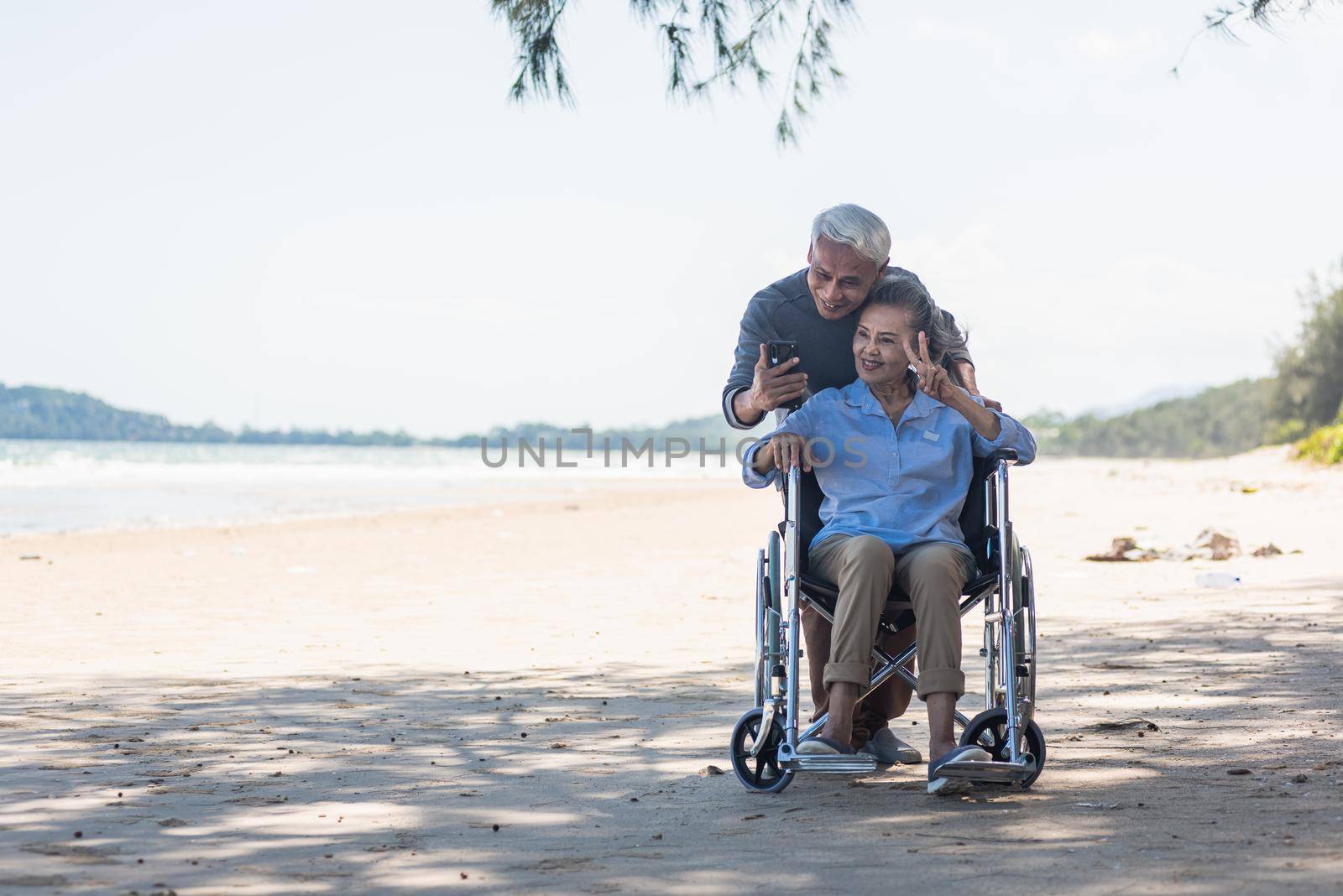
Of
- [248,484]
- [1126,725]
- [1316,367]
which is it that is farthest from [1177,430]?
[1126,725]

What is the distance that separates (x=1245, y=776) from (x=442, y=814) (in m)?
2.07

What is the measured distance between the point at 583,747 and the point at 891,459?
1415mm

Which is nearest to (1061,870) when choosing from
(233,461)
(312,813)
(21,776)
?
(312,813)

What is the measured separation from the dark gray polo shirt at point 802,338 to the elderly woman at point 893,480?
10 cm

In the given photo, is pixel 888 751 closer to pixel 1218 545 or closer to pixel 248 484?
pixel 1218 545

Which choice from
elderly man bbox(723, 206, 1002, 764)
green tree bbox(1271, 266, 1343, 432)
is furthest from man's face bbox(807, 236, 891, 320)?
green tree bbox(1271, 266, 1343, 432)

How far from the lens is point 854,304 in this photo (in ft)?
12.7

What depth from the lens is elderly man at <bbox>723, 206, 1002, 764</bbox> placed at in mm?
3762

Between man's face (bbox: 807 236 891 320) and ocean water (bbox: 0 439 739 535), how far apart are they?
14.6 m

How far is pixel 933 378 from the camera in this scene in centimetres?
346

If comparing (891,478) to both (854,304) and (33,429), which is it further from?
(33,429)

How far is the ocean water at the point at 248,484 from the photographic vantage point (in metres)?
20.0

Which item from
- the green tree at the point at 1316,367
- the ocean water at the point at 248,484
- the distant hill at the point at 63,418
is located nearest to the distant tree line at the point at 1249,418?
the green tree at the point at 1316,367

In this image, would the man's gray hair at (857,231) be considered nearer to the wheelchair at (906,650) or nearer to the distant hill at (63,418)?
the wheelchair at (906,650)
